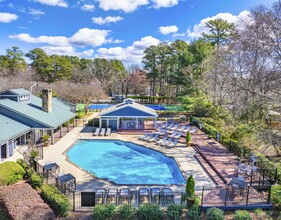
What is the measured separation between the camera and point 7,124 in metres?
17.5

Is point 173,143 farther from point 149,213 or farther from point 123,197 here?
point 149,213

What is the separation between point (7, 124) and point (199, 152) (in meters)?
15.1

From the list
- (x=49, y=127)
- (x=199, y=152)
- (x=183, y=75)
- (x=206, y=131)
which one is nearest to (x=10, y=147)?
(x=49, y=127)

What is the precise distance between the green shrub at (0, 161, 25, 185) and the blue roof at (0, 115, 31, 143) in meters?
2.57

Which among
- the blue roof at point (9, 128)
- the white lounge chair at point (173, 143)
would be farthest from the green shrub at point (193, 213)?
the blue roof at point (9, 128)

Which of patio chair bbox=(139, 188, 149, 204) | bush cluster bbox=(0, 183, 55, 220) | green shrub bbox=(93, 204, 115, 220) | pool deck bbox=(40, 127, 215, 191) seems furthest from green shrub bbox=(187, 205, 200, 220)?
bush cluster bbox=(0, 183, 55, 220)

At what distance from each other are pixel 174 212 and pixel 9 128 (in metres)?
13.4

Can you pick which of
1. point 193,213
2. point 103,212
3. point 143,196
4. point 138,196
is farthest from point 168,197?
point 103,212

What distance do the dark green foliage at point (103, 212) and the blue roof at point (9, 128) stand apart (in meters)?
8.89

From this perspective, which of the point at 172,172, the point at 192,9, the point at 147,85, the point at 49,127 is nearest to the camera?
the point at 172,172

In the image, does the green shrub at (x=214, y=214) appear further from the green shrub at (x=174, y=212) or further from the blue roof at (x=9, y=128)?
the blue roof at (x=9, y=128)

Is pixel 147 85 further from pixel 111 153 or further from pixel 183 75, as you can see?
pixel 111 153

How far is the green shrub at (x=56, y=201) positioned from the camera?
10078 millimetres

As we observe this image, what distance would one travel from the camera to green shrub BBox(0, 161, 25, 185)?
1224 cm
